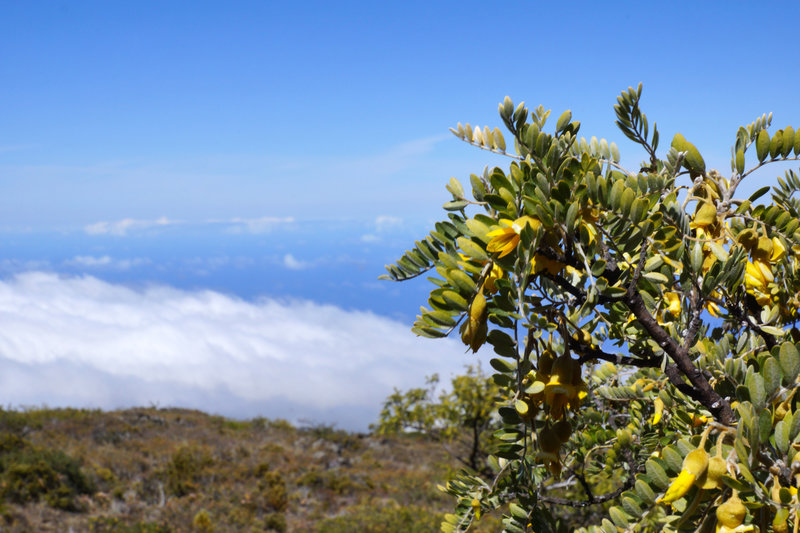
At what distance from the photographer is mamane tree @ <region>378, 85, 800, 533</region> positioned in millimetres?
797

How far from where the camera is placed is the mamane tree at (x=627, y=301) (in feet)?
2.61

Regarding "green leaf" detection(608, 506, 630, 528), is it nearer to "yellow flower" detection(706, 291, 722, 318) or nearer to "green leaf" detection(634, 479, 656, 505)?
"green leaf" detection(634, 479, 656, 505)

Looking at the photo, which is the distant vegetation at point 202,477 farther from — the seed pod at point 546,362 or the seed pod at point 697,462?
the seed pod at point 697,462


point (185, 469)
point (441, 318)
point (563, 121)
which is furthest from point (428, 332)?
point (185, 469)

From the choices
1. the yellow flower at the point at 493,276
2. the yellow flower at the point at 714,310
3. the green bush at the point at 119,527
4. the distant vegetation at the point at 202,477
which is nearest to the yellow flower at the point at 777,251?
the yellow flower at the point at 714,310

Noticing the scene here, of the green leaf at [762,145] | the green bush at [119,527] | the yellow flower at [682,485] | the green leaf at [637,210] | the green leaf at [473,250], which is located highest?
the green leaf at [762,145]

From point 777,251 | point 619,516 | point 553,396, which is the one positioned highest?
point 777,251

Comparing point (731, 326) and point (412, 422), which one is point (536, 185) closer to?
point (731, 326)

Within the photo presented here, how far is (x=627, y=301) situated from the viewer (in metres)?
0.96

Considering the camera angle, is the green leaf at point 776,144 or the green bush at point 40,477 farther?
the green bush at point 40,477

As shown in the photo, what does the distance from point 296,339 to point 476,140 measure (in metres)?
189

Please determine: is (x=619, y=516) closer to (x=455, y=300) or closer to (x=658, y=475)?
(x=658, y=475)

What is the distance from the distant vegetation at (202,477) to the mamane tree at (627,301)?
603 centimetres

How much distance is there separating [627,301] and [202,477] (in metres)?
12.1
